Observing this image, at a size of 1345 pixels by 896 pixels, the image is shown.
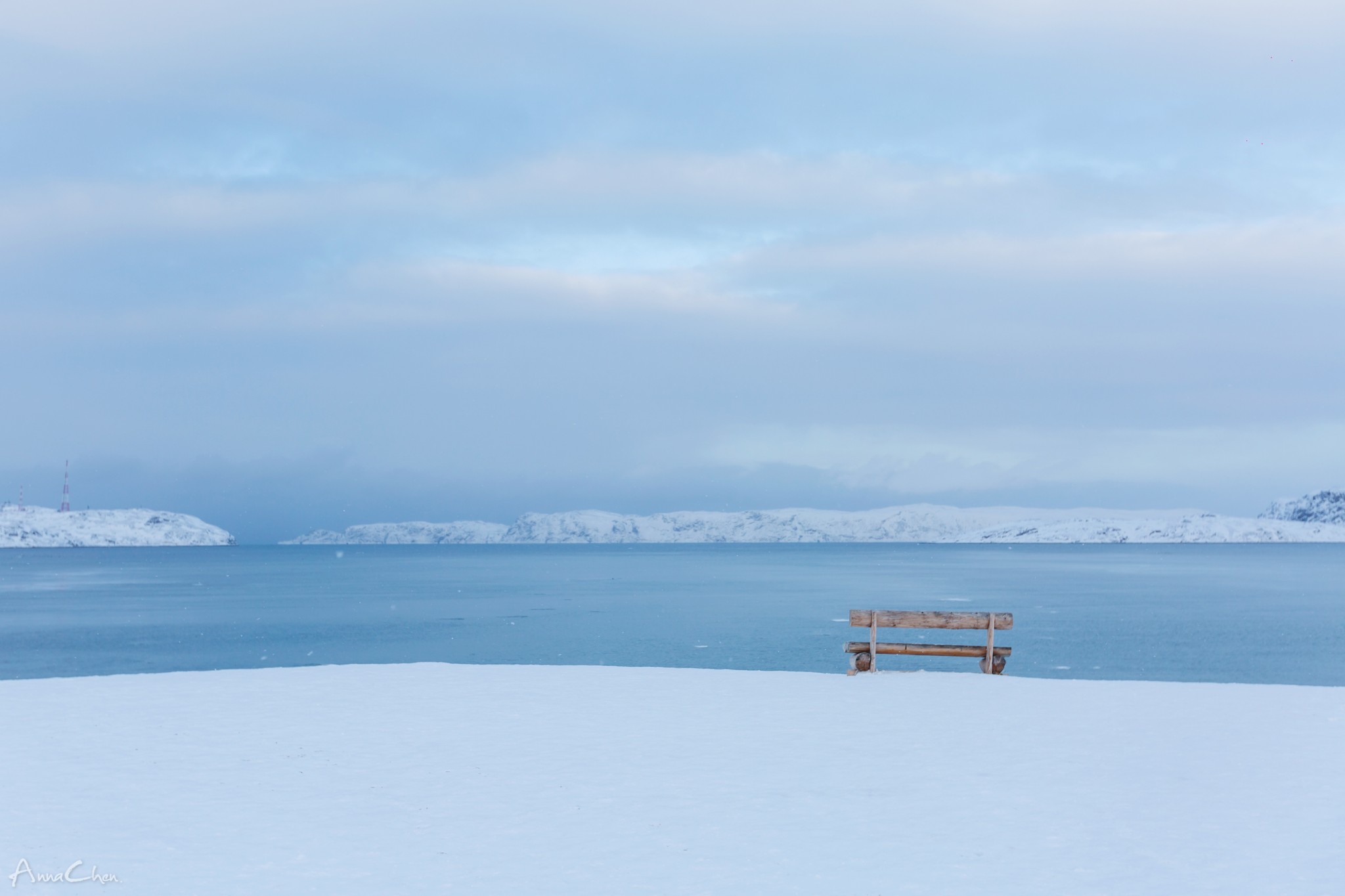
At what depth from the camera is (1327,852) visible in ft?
29.8

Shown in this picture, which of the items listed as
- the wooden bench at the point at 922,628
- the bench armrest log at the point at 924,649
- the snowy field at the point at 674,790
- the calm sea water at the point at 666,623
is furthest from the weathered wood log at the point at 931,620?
the calm sea water at the point at 666,623

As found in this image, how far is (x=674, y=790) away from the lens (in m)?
11.1

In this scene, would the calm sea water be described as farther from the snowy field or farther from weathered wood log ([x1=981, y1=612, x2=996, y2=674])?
the snowy field

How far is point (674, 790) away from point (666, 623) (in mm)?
64903

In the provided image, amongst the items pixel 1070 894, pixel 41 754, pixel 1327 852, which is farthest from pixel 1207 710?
pixel 41 754

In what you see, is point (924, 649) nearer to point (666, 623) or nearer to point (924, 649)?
point (924, 649)

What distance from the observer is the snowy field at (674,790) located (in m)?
8.55

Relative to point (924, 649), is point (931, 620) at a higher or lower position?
higher

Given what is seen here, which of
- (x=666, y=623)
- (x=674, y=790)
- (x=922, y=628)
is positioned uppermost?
(x=922, y=628)

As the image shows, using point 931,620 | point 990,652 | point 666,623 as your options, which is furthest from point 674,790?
point 666,623

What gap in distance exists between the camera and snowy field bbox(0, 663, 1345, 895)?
8.55 metres

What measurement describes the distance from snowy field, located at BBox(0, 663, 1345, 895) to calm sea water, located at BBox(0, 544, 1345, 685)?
3305 centimetres

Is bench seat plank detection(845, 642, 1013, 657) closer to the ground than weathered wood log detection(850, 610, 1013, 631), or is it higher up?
closer to the ground

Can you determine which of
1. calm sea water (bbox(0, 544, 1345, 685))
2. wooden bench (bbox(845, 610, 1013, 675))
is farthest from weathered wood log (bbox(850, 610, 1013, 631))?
calm sea water (bbox(0, 544, 1345, 685))
